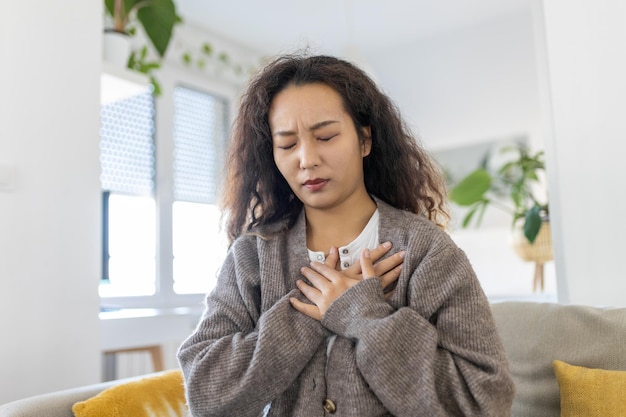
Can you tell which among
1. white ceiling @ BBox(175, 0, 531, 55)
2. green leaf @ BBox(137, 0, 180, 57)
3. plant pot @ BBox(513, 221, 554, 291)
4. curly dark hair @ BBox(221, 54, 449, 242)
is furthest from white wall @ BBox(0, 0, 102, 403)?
white ceiling @ BBox(175, 0, 531, 55)

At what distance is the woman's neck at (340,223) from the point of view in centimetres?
118

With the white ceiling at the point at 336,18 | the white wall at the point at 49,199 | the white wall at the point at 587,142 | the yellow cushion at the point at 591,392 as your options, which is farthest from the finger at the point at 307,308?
the white ceiling at the point at 336,18

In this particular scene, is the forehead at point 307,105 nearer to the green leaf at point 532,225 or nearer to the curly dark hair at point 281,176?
the curly dark hair at point 281,176

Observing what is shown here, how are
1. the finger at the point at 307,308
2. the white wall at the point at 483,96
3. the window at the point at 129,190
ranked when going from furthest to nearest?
1. the white wall at the point at 483,96
2. the window at the point at 129,190
3. the finger at the point at 307,308

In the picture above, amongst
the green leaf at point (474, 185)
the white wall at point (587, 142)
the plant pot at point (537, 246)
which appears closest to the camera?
the white wall at point (587, 142)

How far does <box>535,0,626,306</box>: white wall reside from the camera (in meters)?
1.69

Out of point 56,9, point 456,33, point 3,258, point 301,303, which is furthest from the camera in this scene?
point 456,33

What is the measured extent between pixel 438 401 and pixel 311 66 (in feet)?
2.02

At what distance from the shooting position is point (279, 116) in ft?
3.68

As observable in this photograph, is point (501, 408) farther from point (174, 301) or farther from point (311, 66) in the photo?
point (174, 301)

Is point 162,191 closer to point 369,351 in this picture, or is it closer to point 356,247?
point 356,247

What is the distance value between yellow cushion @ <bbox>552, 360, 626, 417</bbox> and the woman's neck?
0.54 m

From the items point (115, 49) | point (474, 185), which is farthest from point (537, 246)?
point (115, 49)

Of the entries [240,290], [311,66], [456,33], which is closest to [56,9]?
[311,66]
